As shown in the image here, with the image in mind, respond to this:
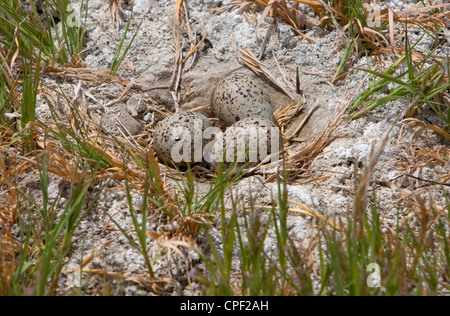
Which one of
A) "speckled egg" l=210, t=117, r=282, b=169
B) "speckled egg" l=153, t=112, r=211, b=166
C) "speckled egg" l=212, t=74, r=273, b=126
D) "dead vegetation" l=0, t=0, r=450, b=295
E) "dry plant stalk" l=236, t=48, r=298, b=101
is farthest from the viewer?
"dry plant stalk" l=236, t=48, r=298, b=101

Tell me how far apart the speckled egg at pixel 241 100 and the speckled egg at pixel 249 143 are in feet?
0.67

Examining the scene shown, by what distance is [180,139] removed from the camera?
3119 millimetres

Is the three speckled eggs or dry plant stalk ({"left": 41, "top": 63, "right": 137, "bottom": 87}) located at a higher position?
dry plant stalk ({"left": 41, "top": 63, "right": 137, "bottom": 87})

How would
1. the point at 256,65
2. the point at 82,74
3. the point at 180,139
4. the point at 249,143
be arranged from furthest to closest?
the point at 256,65 < the point at 82,74 < the point at 180,139 < the point at 249,143

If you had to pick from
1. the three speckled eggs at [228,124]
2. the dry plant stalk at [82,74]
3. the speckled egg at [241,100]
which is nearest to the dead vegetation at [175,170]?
the dry plant stalk at [82,74]

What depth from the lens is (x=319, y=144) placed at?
3.07 meters

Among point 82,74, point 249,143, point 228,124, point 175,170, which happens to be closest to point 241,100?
point 228,124

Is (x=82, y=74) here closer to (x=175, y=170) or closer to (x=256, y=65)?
(x=175, y=170)

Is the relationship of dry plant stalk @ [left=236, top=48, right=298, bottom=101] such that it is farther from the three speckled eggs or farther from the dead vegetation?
the three speckled eggs

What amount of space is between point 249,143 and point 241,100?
44 cm

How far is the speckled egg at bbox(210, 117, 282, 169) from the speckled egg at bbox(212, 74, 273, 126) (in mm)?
204

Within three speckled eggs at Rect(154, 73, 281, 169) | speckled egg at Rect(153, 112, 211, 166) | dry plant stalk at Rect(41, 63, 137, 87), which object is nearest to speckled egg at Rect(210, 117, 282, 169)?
three speckled eggs at Rect(154, 73, 281, 169)

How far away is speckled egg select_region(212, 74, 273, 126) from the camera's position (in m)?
3.32

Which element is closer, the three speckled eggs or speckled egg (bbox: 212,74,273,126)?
the three speckled eggs
